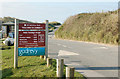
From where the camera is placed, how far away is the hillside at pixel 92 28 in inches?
914

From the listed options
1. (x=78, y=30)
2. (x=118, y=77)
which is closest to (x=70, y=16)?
(x=78, y=30)

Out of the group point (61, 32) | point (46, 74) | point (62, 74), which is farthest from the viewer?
point (61, 32)

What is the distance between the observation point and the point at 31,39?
30.8ft

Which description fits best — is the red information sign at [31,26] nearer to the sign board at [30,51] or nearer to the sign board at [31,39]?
the sign board at [31,39]

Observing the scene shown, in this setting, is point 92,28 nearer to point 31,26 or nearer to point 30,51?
point 31,26

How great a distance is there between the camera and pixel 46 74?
762cm

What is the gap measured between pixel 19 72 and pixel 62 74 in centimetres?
215

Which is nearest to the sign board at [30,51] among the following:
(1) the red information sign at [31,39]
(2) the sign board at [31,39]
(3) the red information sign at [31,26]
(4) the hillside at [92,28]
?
(2) the sign board at [31,39]

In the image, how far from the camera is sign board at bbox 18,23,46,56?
923 centimetres

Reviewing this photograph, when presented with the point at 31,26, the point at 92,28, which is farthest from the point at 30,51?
the point at 92,28

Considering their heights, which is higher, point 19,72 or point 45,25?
point 45,25

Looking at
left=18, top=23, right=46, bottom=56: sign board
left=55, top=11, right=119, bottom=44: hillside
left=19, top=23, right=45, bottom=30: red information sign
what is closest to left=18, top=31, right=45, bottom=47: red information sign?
left=18, top=23, right=46, bottom=56: sign board

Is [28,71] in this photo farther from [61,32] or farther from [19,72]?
[61,32]

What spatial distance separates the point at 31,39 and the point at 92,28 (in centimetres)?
1985
